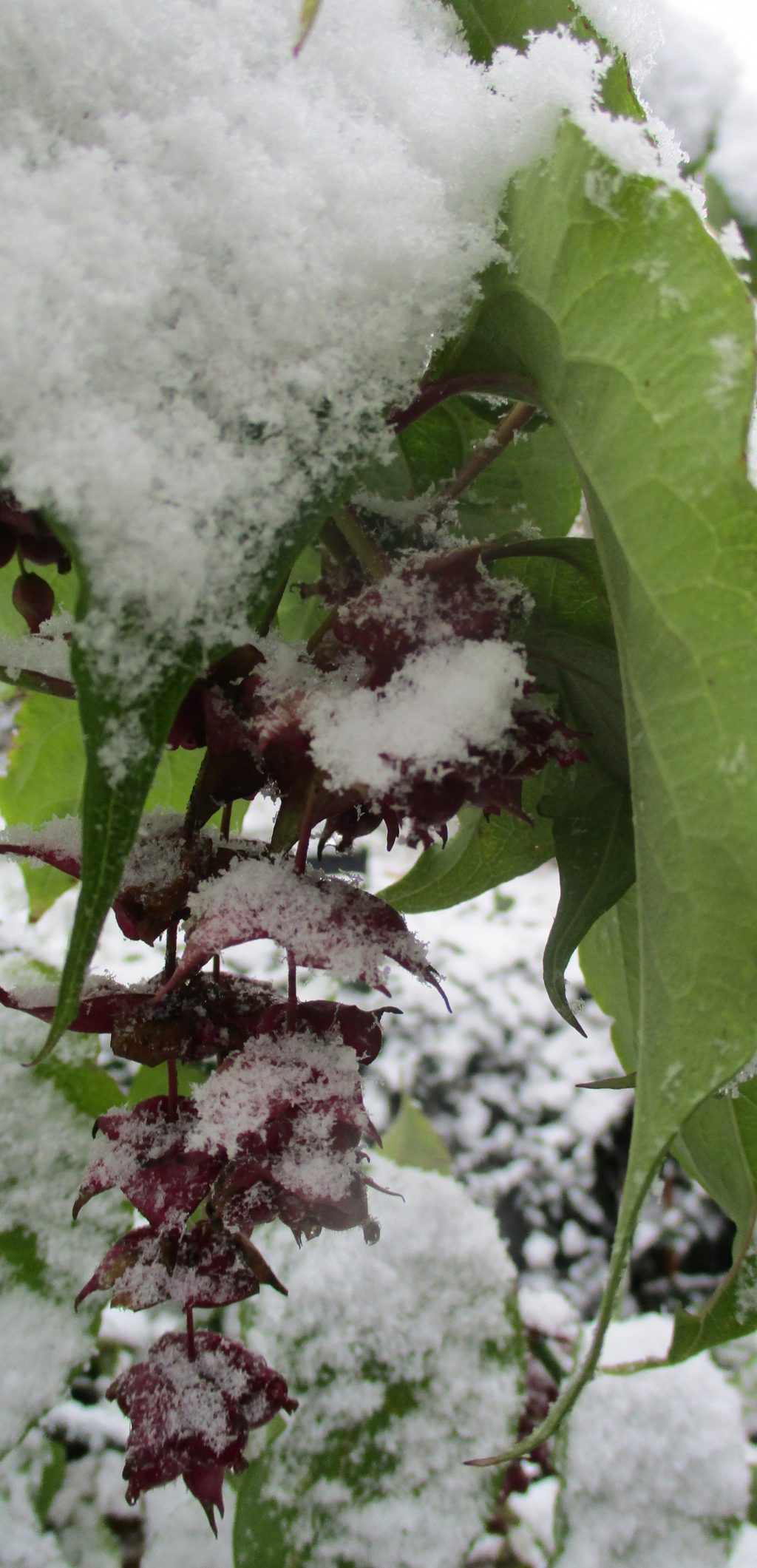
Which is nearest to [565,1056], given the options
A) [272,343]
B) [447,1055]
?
[447,1055]

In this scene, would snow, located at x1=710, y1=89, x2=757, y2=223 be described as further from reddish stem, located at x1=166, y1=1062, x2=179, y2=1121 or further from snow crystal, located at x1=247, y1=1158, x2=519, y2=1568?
snow crystal, located at x1=247, y1=1158, x2=519, y2=1568

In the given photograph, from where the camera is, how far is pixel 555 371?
0.77 feet

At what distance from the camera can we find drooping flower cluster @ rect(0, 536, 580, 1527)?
25 centimetres

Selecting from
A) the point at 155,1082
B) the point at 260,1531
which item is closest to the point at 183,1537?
the point at 260,1531

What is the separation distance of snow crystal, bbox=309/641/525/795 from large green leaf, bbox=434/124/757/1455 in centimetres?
4

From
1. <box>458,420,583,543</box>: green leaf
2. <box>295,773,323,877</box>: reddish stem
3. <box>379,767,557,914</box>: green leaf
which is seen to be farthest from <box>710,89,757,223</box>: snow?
<box>295,773,323,877</box>: reddish stem

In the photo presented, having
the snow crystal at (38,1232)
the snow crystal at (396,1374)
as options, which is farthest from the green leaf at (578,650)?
the snow crystal at (396,1374)

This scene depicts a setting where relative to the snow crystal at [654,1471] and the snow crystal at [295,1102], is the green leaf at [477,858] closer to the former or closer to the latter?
the snow crystal at [295,1102]

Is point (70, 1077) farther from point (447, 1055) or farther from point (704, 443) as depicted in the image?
Result: point (447, 1055)

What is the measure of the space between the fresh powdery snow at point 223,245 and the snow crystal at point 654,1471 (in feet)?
2.68

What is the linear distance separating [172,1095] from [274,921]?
0.10m

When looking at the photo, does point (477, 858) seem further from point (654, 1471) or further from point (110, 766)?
point (654, 1471)

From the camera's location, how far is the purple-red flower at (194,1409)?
0.32m

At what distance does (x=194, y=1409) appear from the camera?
0.33m
